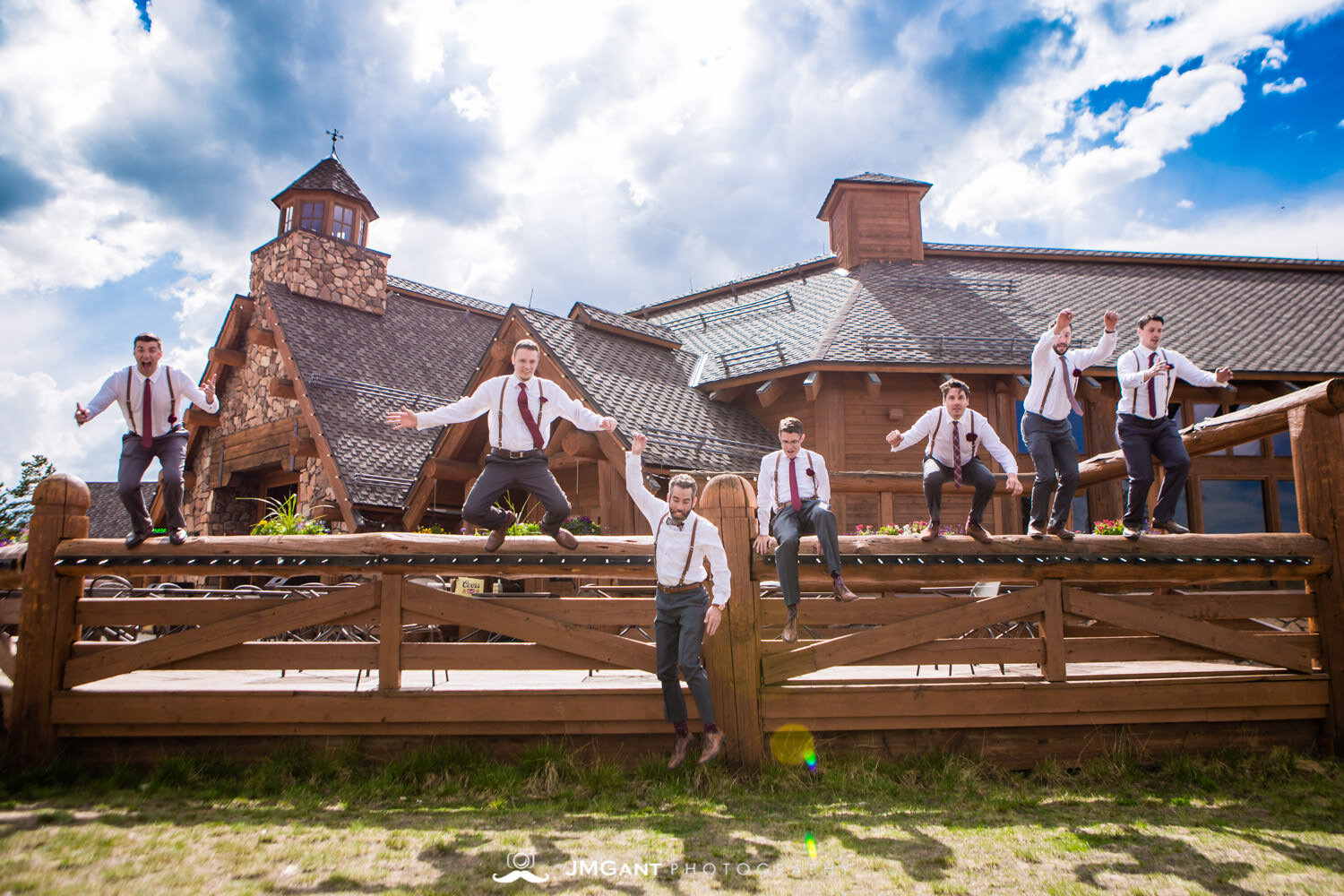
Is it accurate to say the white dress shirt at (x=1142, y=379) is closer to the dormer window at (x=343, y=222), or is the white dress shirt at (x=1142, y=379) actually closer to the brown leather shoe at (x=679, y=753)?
the brown leather shoe at (x=679, y=753)

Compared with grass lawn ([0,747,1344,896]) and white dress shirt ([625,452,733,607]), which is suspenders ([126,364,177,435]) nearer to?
grass lawn ([0,747,1344,896])

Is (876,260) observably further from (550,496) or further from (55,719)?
(55,719)

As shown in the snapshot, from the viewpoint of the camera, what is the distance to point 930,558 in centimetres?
559

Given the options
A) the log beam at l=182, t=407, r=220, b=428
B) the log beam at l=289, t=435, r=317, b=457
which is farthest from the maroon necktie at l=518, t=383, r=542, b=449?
the log beam at l=182, t=407, r=220, b=428

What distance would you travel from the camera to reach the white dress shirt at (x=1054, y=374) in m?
5.77

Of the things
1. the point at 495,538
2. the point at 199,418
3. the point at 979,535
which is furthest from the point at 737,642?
the point at 199,418

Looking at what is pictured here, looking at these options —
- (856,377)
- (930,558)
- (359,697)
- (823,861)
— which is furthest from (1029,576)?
(856,377)

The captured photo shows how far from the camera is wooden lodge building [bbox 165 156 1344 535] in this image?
12594 mm

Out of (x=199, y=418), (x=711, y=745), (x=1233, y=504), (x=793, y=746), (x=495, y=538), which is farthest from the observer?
(x=199, y=418)

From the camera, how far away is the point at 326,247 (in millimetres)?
20281

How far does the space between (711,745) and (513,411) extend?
99.2 inches

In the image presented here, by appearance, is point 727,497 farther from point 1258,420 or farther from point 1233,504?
point 1233,504

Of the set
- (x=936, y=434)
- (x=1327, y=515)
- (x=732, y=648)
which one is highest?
(x=936, y=434)

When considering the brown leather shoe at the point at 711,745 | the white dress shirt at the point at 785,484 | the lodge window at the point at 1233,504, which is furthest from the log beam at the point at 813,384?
the brown leather shoe at the point at 711,745
